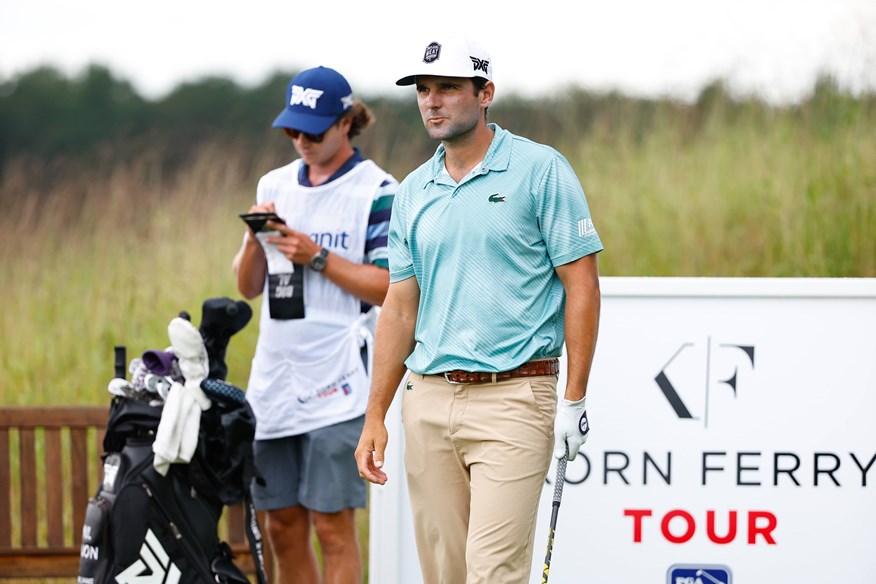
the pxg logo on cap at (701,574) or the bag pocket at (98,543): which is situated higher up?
the bag pocket at (98,543)

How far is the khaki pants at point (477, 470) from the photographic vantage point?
127 inches

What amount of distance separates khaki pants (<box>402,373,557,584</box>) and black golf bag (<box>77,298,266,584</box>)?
29.1 inches

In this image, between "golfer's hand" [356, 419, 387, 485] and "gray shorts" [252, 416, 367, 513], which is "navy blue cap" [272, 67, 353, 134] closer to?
"gray shorts" [252, 416, 367, 513]

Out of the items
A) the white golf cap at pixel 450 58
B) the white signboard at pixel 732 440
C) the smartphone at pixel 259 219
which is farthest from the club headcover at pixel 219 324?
the white golf cap at pixel 450 58

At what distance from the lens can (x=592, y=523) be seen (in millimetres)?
4242

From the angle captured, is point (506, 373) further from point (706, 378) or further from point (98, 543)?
point (98, 543)

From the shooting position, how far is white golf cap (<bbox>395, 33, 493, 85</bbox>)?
3316mm

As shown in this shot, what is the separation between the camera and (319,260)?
4.11 meters

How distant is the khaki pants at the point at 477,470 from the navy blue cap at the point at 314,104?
1.11m

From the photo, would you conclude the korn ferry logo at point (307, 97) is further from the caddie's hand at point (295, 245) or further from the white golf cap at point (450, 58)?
the white golf cap at point (450, 58)

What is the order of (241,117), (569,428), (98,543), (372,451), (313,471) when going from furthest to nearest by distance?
1. (241,117)
2. (313,471)
3. (98,543)
4. (372,451)
5. (569,428)

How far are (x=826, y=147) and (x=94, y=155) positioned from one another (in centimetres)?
550

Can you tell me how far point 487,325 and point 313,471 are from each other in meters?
1.16

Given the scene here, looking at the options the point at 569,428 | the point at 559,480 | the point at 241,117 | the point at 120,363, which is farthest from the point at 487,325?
the point at 241,117
